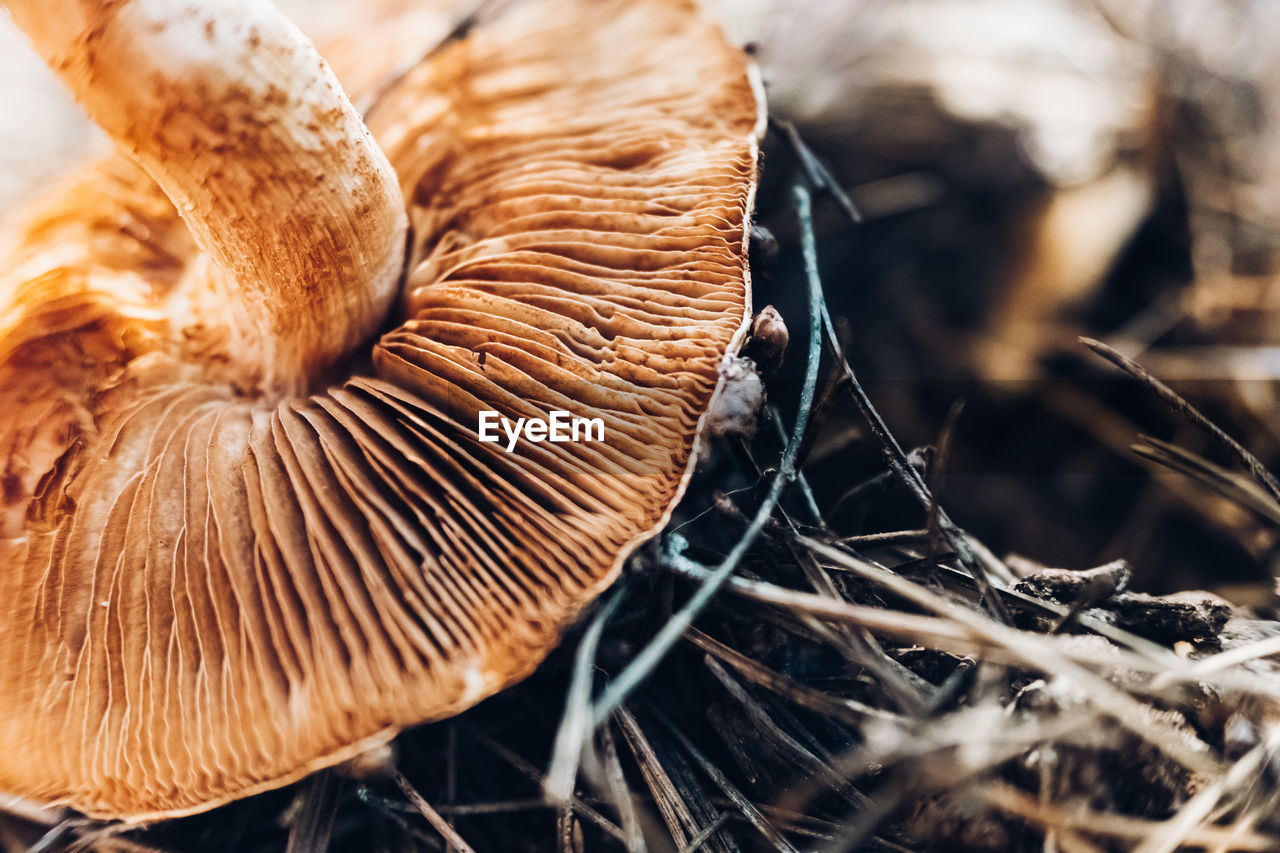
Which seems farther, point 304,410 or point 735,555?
point 304,410

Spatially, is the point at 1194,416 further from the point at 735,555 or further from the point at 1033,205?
the point at 1033,205

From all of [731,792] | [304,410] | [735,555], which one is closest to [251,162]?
[304,410]

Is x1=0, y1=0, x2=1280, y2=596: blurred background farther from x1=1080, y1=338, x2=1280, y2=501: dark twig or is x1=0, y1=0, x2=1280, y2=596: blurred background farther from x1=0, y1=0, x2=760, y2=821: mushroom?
x1=0, y1=0, x2=760, y2=821: mushroom

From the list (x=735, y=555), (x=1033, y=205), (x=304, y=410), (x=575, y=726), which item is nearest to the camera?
(x=575, y=726)

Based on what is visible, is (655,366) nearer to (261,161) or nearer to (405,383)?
(405,383)

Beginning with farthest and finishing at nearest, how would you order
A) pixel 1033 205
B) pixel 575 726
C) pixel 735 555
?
pixel 1033 205, pixel 735 555, pixel 575 726

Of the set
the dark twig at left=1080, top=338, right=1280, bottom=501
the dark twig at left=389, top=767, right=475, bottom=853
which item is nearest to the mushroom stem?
the dark twig at left=389, top=767, right=475, bottom=853

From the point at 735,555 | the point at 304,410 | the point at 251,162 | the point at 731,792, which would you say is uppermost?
the point at 251,162
